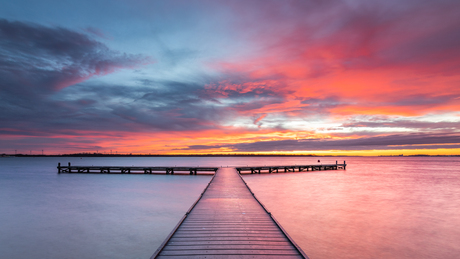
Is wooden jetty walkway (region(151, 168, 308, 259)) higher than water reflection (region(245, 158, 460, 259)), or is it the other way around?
wooden jetty walkway (region(151, 168, 308, 259))

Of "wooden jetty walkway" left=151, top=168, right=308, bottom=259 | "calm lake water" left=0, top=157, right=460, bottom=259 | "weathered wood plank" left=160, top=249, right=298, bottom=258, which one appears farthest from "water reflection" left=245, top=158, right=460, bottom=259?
"weathered wood plank" left=160, top=249, right=298, bottom=258

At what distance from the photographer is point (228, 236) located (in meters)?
6.95

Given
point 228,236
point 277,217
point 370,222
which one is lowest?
point 370,222

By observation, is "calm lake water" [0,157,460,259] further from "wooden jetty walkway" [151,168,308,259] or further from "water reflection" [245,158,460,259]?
"wooden jetty walkway" [151,168,308,259]

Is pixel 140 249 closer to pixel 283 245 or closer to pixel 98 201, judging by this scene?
pixel 283 245

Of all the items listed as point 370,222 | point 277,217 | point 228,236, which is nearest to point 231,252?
point 228,236

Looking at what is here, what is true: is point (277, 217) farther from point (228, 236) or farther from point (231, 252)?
point (231, 252)

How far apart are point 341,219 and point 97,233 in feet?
41.5

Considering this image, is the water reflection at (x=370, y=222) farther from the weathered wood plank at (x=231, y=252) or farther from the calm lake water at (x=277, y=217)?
the weathered wood plank at (x=231, y=252)

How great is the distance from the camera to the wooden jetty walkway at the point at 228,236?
5.89m

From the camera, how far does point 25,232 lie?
12078mm

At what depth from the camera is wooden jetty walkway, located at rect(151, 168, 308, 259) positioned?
5.89 m

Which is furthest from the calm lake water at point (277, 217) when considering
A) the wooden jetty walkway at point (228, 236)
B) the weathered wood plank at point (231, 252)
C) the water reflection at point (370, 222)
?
the weathered wood plank at point (231, 252)

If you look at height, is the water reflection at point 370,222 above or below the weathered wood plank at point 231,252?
below
